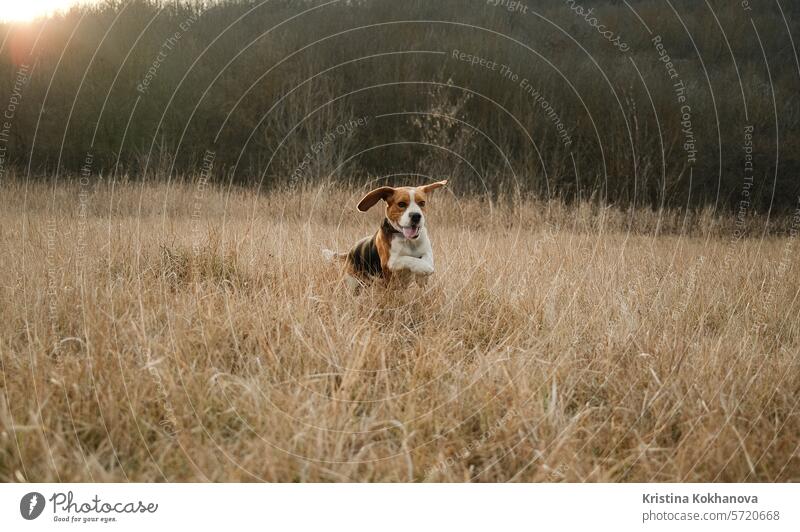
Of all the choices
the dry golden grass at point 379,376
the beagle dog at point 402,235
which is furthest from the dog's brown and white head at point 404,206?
the dry golden grass at point 379,376

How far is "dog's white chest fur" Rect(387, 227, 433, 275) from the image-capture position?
442 cm

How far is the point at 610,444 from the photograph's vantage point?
267 cm

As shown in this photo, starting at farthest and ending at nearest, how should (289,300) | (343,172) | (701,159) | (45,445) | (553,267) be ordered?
1. (701,159)
2. (343,172)
3. (553,267)
4. (289,300)
5. (45,445)

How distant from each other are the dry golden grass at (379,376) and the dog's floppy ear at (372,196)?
63 cm

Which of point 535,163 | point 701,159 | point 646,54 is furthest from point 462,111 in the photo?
point 646,54

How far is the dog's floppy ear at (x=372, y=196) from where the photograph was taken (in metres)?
4.26

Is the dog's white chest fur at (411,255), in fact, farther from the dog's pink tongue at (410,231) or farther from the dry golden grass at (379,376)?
the dry golden grass at (379,376)

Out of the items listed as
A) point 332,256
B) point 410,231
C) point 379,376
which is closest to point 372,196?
point 410,231

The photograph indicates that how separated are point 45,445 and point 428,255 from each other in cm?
282

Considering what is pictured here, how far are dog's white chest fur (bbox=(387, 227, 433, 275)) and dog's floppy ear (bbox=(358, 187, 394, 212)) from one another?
1.08ft

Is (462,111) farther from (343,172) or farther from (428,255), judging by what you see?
(428,255)

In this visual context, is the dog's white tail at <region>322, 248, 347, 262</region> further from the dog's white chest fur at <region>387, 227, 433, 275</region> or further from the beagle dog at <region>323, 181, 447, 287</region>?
the dog's white chest fur at <region>387, 227, 433, 275</region>

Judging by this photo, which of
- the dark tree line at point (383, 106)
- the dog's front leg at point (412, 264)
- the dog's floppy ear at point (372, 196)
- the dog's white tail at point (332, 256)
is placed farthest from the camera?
the dark tree line at point (383, 106)

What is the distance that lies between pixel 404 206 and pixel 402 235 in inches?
9.3
